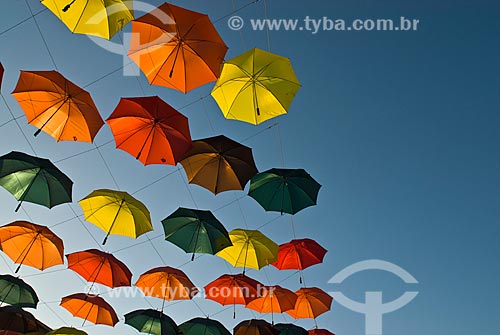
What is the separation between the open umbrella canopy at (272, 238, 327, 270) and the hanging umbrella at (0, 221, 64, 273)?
259 inches

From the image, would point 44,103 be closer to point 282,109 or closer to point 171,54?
point 171,54

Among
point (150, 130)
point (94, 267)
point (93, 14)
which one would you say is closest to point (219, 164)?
point (150, 130)

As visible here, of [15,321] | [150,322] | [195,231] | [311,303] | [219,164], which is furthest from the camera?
[311,303]

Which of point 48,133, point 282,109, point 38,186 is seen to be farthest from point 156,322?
point 282,109

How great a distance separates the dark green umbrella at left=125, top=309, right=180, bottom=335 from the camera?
13.4 meters

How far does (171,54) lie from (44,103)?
120 inches

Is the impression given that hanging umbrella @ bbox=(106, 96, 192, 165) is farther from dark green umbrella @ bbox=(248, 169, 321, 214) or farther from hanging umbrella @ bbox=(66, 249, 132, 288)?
hanging umbrella @ bbox=(66, 249, 132, 288)

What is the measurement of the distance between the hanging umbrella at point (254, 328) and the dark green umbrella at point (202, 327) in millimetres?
433

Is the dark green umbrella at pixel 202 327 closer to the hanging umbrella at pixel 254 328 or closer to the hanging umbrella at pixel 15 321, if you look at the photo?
the hanging umbrella at pixel 254 328

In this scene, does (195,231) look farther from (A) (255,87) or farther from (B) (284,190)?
(A) (255,87)

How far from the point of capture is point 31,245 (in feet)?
39.3

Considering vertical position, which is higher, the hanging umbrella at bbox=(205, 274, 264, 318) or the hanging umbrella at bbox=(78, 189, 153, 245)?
the hanging umbrella at bbox=(78, 189, 153, 245)

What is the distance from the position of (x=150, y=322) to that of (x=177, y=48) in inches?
332

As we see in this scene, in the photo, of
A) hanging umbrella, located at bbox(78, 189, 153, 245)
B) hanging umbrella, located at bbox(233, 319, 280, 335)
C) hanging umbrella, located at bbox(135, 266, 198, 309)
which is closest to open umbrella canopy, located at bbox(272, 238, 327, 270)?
hanging umbrella, located at bbox(233, 319, 280, 335)
